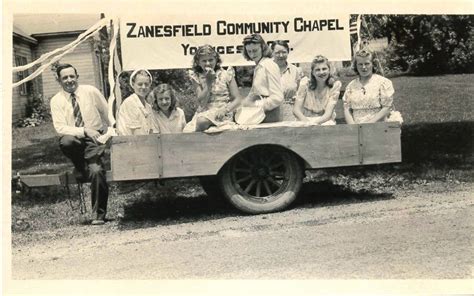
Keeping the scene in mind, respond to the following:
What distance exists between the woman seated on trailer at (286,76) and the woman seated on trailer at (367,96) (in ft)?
1.64

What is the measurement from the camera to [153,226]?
14.9 ft

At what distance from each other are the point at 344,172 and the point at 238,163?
183 cm

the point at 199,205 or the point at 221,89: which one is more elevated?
the point at 221,89

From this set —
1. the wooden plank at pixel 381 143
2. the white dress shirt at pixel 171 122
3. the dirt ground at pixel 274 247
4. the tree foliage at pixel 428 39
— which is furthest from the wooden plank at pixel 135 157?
the tree foliage at pixel 428 39

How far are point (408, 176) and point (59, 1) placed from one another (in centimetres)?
357

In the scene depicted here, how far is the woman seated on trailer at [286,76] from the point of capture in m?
5.03

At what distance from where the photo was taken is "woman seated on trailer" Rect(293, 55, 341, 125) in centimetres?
476

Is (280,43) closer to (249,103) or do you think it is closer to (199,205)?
(249,103)

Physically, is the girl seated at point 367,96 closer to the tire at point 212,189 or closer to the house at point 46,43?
the tire at point 212,189

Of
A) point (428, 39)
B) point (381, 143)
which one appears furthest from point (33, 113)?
point (428, 39)

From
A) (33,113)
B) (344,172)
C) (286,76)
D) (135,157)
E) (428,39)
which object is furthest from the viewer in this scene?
(33,113)

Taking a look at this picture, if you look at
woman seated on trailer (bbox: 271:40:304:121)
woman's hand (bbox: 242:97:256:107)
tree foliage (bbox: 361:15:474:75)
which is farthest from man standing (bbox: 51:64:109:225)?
tree foliage (bbox: 361:15:474:75)

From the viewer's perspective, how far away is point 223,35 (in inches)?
192

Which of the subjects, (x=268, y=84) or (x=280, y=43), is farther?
(x=280, y=43)
